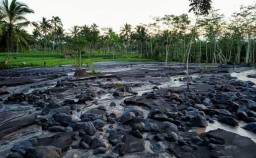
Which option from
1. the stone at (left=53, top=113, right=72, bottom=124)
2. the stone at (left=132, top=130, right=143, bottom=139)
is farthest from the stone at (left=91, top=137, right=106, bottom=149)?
the stone at (left=53, top=113, right=72, bottom=124)

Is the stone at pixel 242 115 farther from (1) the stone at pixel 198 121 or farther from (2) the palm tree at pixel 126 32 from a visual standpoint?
(2) the palm tree at pixel 126 32

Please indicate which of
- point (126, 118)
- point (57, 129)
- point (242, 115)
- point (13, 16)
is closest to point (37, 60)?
point (13, 16)

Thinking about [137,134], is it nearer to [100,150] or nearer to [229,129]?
[100,150]

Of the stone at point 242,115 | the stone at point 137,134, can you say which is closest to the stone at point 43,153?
the stone at point 137,134

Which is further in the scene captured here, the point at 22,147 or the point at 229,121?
the point at 229,121

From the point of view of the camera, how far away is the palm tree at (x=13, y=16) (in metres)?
37.2

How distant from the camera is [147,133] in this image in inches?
326

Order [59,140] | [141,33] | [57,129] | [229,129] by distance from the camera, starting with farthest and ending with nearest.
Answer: [141,33] → [229,129] → [57,129] → [59,140]

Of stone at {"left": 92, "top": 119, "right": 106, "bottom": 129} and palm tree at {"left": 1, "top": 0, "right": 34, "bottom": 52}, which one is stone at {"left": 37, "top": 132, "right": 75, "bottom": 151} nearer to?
stone at {"left": 92, "top": 119, "right": 106, "bottom": 129}

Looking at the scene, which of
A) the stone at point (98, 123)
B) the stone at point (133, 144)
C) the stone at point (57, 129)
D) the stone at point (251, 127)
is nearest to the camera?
the stone at point (133, 144)

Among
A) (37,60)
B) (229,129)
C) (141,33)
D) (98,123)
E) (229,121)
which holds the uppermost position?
(141,33)

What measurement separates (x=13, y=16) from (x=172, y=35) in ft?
115

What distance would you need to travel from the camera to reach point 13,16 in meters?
37.7

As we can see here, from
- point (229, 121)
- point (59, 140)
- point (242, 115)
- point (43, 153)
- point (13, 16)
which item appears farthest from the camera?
point (13, 16)
